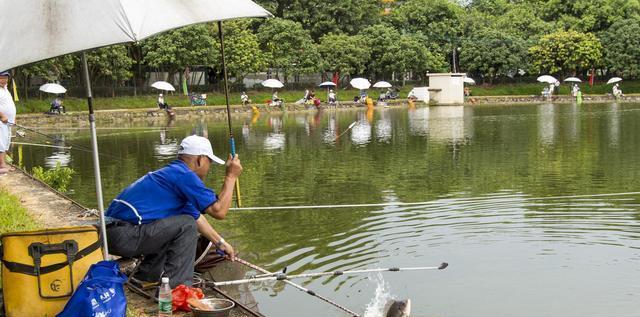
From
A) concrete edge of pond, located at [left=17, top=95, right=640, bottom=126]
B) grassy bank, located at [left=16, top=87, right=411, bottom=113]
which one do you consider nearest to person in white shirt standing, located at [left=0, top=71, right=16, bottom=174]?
concrete edge of pond, located at [left=17, top=95, right=640, bottom=126]

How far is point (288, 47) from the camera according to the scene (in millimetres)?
46062

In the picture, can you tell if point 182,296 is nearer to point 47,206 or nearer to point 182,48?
point 47,206

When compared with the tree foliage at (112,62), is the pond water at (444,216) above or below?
below

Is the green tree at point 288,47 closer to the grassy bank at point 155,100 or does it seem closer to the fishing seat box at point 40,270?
the grassy bank at point 155,100

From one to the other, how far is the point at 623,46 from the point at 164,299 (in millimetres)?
52862

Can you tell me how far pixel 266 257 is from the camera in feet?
28.3

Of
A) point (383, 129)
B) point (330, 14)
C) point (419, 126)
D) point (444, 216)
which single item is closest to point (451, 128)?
point (419, 126)

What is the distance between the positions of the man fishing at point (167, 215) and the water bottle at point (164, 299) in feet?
1.25

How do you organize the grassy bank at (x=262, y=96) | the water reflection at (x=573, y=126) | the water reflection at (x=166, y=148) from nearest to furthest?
the water reflection at (x=166, y=148) → the water reflection at (x=573, y=126) → the grassy bank at (x=262, y=96)

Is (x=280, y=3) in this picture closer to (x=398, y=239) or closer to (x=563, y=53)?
(x=563, y=53)

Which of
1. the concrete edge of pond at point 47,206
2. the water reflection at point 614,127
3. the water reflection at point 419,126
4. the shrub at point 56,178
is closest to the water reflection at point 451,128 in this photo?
the water reflection at point 419,126

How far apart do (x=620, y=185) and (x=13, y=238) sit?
10.7 meters

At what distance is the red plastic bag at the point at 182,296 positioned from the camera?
509cm

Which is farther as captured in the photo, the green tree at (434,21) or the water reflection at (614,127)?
the green tree at (434,21)
